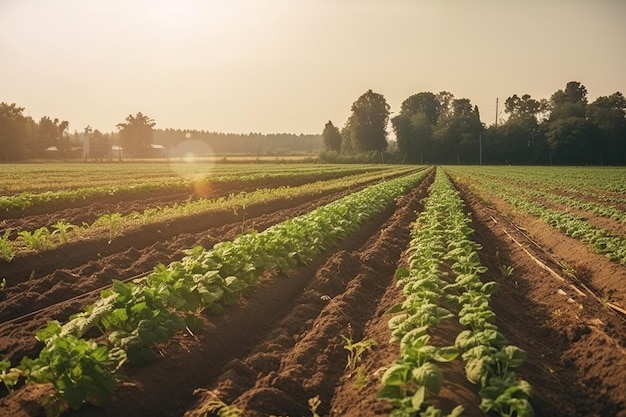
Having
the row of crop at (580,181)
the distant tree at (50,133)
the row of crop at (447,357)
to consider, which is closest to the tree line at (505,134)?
the row of crop at (580,181)

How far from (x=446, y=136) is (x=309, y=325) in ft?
283

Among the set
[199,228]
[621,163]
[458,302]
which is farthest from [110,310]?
[621,163]

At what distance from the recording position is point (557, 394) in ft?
15.0

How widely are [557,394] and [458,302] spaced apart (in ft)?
5.59

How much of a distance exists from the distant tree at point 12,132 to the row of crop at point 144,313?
247ft

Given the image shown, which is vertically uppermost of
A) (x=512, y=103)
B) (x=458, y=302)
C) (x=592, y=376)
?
(x=512, y=103)

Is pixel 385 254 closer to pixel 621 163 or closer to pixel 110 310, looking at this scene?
pixel 110 310

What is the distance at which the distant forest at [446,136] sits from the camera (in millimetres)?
80000

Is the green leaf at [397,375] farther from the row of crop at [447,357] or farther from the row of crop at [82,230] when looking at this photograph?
the row of crop at [82,230]

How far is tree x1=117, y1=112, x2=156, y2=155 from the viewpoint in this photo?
323 ft

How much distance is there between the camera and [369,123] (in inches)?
3812

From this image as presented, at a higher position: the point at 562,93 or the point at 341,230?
the point at 562,93

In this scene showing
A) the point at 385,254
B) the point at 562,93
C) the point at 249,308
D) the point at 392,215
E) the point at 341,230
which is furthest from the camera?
the point at 562,93

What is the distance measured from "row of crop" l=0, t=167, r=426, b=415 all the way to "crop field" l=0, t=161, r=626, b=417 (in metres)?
0.02
